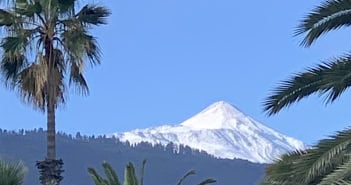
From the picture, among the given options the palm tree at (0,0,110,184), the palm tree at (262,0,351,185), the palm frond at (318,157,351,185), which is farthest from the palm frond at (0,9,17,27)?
the palm frond at (318,157,351,185)

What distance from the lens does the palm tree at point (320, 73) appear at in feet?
52.7

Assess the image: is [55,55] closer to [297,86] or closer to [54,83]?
[54,83]

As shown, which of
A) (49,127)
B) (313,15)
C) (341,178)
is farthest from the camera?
(49,127)

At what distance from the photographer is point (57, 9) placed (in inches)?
951

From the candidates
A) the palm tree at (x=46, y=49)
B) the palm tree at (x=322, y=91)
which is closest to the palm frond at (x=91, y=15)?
the palm tree at (x=46, y=49)

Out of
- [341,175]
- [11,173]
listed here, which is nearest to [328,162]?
[341,175]

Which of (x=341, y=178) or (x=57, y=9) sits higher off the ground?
(x=57, y=9)

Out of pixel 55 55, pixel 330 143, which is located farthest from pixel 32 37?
pixel 330 143

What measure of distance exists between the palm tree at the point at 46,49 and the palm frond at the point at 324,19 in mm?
8635

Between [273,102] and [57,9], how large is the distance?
861 cm

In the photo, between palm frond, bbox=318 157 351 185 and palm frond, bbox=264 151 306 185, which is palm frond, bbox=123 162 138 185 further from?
palm frond, bbox=318 157 351 185

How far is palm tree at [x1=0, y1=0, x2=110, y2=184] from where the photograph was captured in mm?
24062

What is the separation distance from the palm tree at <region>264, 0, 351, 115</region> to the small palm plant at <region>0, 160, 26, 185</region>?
27.0ft

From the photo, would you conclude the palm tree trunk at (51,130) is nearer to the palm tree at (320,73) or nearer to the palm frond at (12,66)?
the palm frond at (12,66)
